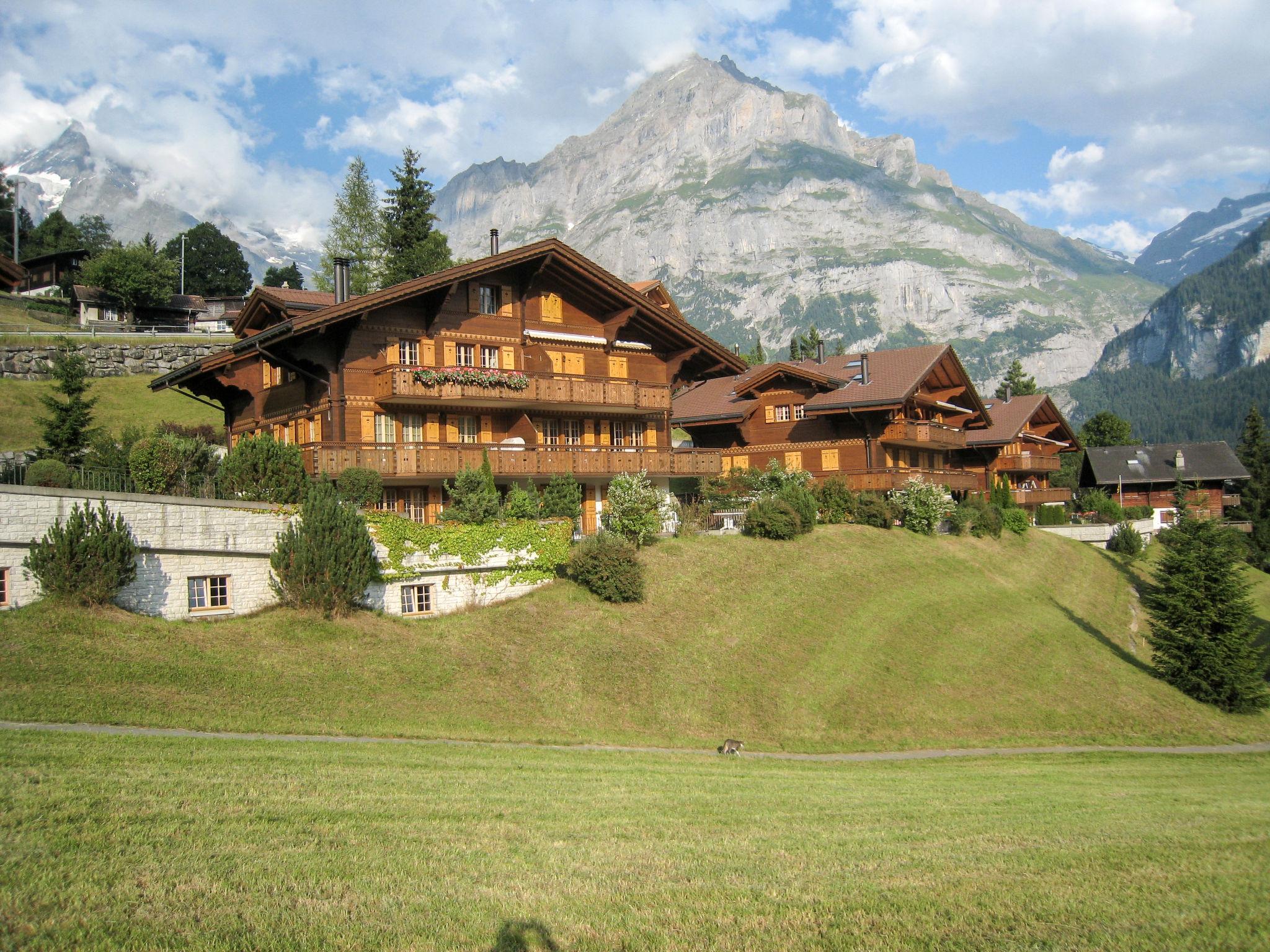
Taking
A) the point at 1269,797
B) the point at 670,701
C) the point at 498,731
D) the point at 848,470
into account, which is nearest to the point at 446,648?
the point at 498,731

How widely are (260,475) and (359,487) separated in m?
2.95

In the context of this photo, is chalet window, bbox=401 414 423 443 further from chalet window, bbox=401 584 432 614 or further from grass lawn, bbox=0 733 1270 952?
grass lawn, bbox=0 733 1270 952

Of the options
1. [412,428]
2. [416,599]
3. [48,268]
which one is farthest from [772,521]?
[48,268]

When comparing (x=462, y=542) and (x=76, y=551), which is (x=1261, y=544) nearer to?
(x=462, y=542)

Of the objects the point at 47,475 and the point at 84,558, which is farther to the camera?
the point at 47,475

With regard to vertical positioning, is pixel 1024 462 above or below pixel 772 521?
above

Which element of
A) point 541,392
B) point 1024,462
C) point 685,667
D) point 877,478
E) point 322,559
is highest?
point 541,392

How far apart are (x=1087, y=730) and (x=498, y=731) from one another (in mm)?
18951

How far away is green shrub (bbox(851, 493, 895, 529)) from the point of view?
43406mm

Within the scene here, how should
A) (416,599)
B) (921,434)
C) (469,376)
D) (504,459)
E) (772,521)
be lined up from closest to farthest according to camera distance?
1. (416,599)
2. (504,459)
3. (469,376)
4. (772,521)
5. (921,434)

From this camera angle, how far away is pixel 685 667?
2544cm

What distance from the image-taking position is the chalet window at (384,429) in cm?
3159

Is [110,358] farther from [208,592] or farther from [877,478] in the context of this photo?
[877,478]

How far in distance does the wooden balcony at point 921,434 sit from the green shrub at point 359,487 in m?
29.3
